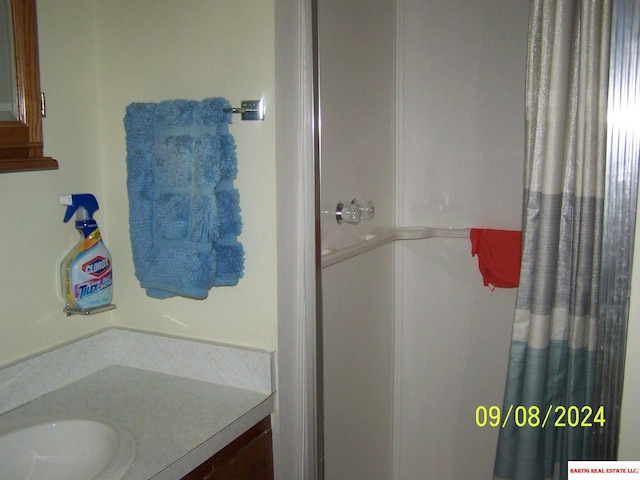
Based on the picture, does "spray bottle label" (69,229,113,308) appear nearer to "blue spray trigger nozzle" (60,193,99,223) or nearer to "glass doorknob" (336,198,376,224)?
"blue spray trigger nozzle" (60,193,99,223)

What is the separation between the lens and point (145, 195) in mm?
1317

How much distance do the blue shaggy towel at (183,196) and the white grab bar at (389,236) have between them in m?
0.34

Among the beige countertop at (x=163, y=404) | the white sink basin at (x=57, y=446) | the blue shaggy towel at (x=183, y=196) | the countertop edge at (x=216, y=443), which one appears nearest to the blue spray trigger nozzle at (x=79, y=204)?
the blue shaggy towel at (x=183, y=196)

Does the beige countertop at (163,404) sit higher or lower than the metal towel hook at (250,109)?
lower

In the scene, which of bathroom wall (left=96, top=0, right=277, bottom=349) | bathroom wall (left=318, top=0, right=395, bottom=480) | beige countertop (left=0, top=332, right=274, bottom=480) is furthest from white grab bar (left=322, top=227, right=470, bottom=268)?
beige countertop (left=0, top=332, right=274, bottom=480)

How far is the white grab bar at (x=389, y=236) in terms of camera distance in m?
1.54

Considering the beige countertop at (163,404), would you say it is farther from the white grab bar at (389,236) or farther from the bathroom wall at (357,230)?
the white grab bar at (389,236)

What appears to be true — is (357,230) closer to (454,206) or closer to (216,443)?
(454,206)

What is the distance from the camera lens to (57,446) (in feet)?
3.75

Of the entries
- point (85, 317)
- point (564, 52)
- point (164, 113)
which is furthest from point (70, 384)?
point (564, 52)

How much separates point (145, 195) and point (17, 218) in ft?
0.90

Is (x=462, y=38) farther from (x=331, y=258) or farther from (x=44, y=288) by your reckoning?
(x=44, y=288)

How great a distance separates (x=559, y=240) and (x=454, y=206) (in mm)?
706

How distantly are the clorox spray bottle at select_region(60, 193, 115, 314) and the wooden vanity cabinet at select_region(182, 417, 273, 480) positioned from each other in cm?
48
